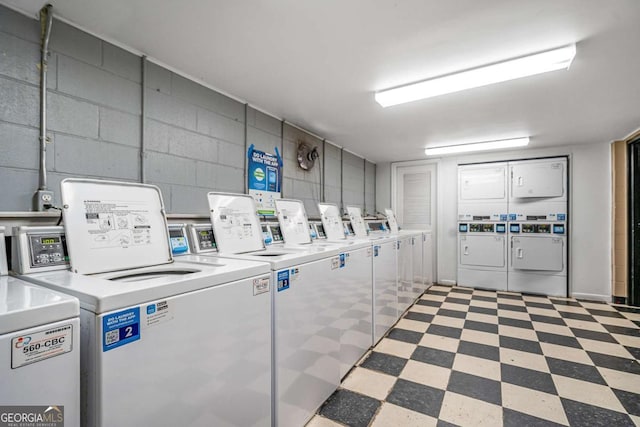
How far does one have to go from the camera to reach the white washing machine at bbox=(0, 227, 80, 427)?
0.58 metres

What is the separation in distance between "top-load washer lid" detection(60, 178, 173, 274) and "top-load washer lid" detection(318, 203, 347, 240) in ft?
5.84

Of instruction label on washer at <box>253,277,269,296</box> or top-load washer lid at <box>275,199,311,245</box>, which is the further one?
top-load washer lid at <box>275,199,311,245</box>

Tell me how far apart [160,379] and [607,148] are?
217 inches

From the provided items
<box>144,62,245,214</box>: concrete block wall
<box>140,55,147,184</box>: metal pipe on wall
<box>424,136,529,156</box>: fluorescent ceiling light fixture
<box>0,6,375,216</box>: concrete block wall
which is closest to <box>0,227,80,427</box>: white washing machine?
<box>0,6,375,216</box>: concrete block wall

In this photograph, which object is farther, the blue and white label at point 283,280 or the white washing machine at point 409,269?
the white washing machine at point 409,269

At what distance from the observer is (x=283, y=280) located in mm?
1354

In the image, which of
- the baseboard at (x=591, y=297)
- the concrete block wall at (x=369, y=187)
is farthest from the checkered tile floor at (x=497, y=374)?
the concrete block wall at (x=369, y=187)

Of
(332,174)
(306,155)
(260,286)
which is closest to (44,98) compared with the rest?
(260,286)

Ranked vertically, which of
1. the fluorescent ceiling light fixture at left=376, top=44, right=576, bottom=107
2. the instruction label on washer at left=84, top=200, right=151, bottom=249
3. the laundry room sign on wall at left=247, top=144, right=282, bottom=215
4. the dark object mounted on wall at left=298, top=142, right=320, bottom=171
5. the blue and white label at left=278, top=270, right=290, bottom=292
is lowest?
the blue and white label at left=278, top=270, right=290, bottom=292

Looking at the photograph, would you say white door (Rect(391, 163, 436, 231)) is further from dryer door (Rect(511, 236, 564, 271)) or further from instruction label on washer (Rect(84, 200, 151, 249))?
instruction label on washer (Rect(84, 200, 151, 249))

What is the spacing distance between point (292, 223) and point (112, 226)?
1.46 m

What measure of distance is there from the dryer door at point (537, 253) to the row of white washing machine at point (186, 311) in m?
3.49

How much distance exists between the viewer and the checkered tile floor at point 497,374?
1609 mm

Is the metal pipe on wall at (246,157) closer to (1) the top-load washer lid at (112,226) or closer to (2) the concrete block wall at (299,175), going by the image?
(2) the concrete block wall at (299,175)
